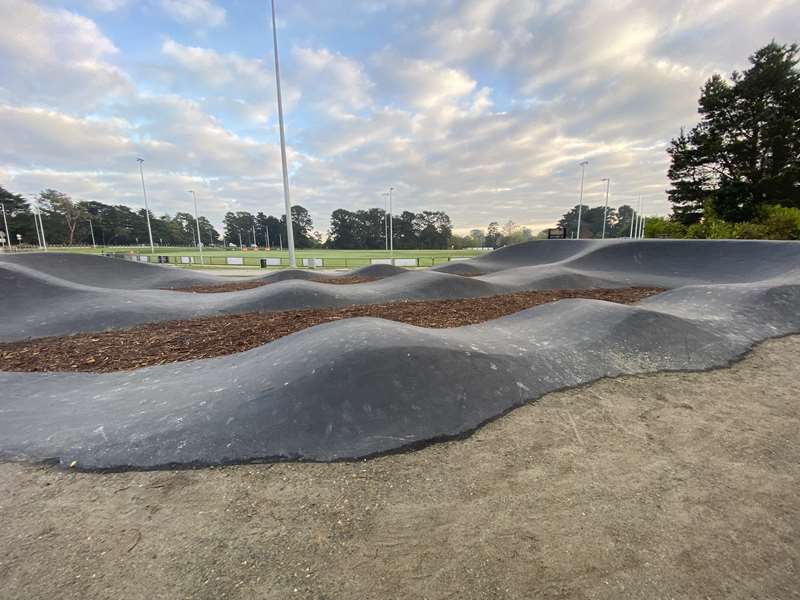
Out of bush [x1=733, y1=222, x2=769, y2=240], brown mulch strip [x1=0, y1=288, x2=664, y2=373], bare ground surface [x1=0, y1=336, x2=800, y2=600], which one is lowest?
bare ground surface [x1=0, y1=336, x2=800, y2=600]

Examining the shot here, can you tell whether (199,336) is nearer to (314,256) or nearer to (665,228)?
(665,228)

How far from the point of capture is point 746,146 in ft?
95.9

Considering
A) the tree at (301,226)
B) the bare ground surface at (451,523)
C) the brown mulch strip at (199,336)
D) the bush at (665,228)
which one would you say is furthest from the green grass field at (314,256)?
the tree at (301,226)

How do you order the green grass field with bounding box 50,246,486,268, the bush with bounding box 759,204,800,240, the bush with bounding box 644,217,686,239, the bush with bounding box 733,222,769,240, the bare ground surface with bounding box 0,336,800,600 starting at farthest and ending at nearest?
the green grass field with bounding box 50,246,486,268 → the bush with bounding box 644,217,686,239 → the bush with bounding box 733,222,769,240 → the bush with bounding box 759,204,800,240 → the bare ground surface with bounding box 0,336,800,600

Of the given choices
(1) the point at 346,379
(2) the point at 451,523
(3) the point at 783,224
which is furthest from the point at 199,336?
(3) the point at 783,224

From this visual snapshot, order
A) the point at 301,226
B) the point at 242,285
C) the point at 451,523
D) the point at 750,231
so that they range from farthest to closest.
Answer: the point at 301,226, the point at 750,231, the point at 242,285, the point at 451,523

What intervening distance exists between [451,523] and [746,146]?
141 ft

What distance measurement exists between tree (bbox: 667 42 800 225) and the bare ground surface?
35.3m

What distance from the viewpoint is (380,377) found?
4215mm

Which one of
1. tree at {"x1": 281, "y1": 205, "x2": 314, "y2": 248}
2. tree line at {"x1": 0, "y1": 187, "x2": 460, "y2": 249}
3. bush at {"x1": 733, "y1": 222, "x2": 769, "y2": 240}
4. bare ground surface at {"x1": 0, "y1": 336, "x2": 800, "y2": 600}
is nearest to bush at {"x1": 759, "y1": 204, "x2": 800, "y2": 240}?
bush at {"x1": 733, "y1": 222, "x2": 769, "y2": 240}

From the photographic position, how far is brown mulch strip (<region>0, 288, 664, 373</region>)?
6.36 metres

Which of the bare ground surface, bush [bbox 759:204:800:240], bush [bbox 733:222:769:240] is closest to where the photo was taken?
the bare ground surface

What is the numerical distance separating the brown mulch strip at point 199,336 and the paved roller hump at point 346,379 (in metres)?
0.66

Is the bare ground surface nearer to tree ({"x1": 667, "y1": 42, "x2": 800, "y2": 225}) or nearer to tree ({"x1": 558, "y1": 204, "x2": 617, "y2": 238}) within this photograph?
tree ({"x1": 667, "y1": 42, "x2": 800, "y2": 225})
